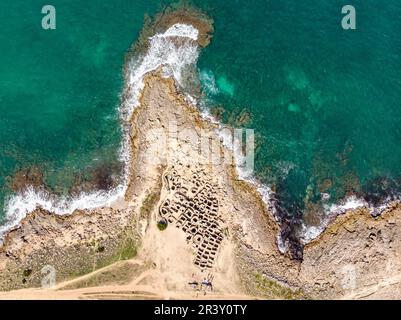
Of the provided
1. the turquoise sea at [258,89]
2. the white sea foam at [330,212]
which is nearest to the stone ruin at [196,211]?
the turquoise sea at [258,89]

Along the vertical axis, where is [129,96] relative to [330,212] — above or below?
above

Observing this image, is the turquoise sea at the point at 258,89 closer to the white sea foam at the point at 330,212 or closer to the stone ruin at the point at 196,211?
the white sea foam at the point at 330,212

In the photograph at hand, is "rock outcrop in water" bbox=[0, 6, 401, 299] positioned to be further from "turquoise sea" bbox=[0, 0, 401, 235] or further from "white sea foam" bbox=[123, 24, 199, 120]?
"turquoise sea" bbox=[0, 0, 401, 235]

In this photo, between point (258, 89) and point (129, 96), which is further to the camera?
point (258, 89)

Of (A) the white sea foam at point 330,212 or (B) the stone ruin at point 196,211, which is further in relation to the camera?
(A) the white sea foam at point 330,212

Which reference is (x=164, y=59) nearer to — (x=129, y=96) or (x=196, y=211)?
(x=129, y=96)

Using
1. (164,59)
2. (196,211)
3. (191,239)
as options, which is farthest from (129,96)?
(191,239)
